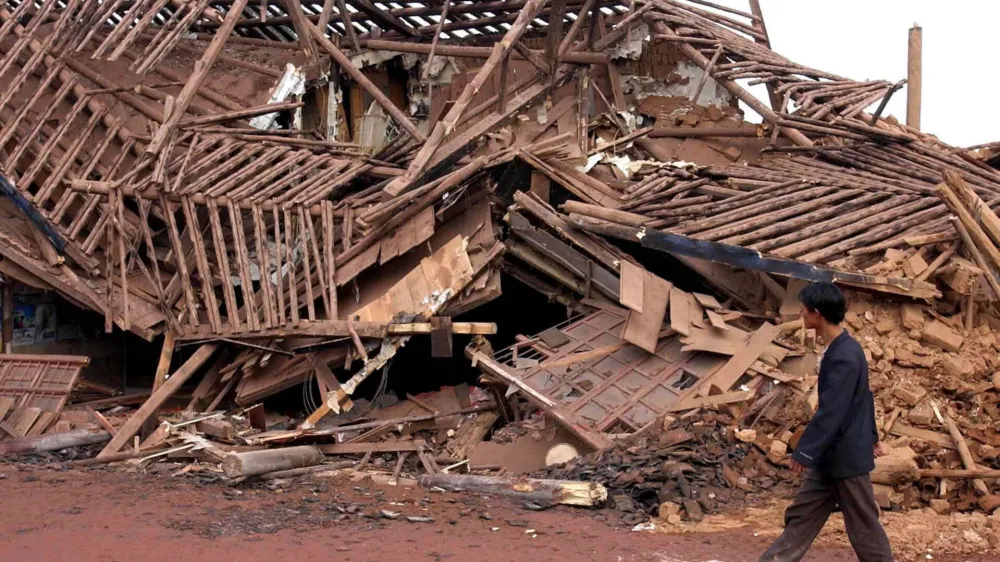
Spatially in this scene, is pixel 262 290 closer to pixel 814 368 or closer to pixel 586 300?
pixel 586 300

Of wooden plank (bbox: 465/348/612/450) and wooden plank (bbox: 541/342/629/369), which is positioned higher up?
wooden plank (bbox: 541/342/629/369)

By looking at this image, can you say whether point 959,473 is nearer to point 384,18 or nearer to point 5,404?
point 5,404

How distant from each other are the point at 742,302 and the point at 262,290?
4780 millimetres

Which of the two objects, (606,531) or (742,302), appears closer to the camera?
Result: (606,531)

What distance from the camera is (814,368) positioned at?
9047 mm

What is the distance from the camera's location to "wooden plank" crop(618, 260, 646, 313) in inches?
390

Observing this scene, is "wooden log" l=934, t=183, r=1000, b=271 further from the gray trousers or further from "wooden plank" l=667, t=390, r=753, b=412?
the gray trousers

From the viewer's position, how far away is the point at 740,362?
923 centimetres

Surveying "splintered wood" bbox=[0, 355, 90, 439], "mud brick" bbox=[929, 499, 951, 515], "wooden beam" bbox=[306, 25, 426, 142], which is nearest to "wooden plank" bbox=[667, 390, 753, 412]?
"mud brick" bbox=[929, 499, 951, 515]

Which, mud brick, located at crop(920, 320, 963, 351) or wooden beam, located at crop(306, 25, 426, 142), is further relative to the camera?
wooden beam, located at crop(306, 25, 426, 142)

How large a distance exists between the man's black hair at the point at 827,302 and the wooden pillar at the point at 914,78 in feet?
35.5

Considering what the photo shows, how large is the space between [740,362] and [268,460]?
158 inches

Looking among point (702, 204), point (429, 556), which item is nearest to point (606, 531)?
point (429, 556)

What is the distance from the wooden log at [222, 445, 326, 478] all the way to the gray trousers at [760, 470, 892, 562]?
4.57 meters
